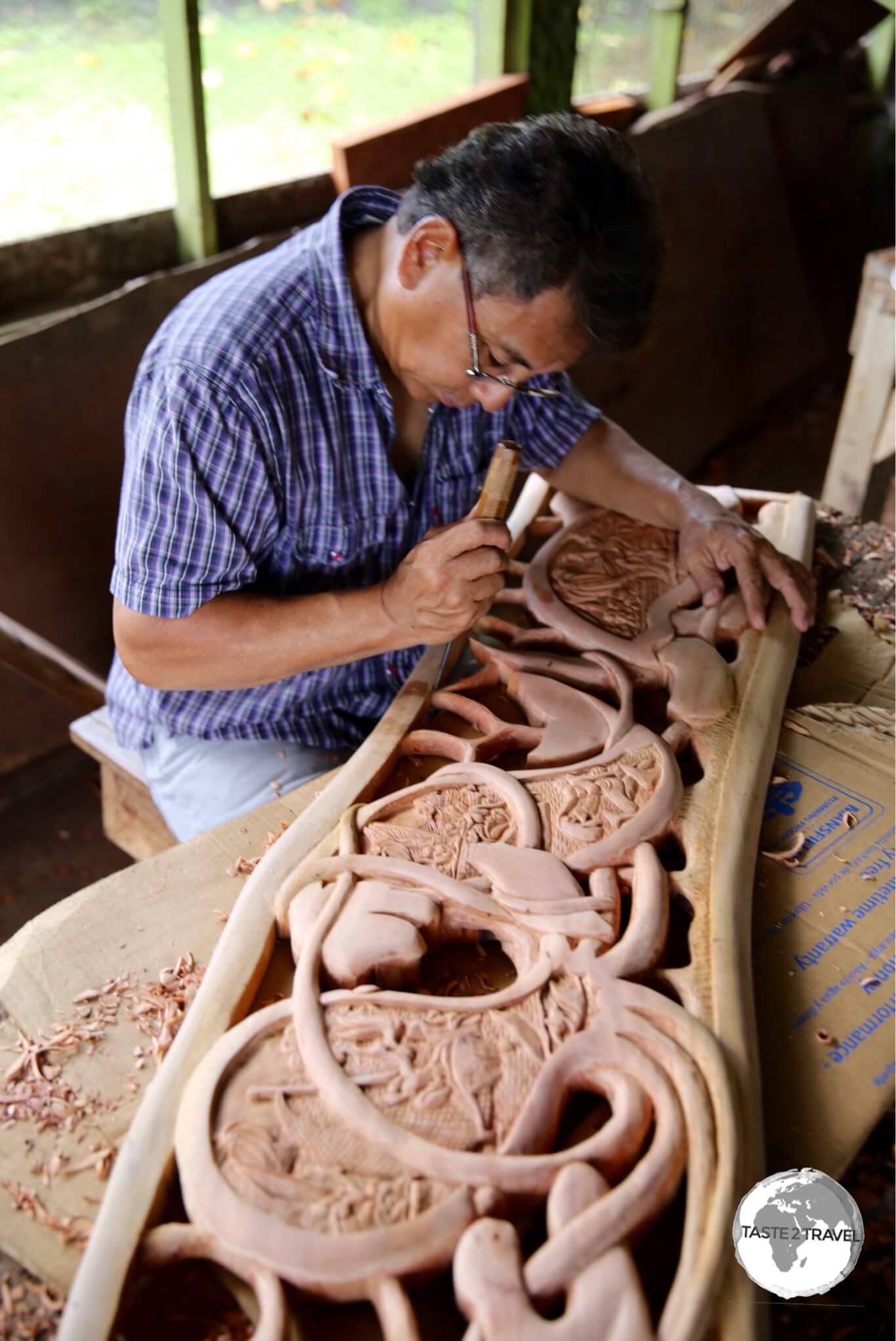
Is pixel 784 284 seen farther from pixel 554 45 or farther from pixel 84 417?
pixel 84 417

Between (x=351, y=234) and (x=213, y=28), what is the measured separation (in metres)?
2.14

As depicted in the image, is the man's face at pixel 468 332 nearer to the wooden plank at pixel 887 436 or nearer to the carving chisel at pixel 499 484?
the carving chisel at pixel 499 484

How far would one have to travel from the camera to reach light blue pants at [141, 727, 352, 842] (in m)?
2.09

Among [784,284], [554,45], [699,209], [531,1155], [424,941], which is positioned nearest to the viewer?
[531,1155]

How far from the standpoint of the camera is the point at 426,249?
1.69m

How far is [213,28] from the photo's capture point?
3.52 m

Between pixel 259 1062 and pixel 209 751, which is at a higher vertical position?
pixel 259 1062

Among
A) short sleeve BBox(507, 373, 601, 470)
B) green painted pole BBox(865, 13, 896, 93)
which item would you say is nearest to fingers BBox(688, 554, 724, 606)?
short sleeve BBox(507, 373, 601, 470)

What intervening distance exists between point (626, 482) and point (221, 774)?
3.74 feet

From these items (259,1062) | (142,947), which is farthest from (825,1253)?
(142,947)

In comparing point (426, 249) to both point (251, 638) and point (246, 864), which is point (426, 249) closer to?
point (251, 638)

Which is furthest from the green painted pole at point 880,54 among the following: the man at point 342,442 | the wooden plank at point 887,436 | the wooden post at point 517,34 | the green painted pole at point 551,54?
the man at point 342,442

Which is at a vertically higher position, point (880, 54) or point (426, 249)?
point (880, 54)

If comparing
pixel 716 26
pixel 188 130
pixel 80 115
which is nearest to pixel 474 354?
pixel 188 130
